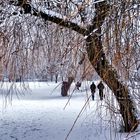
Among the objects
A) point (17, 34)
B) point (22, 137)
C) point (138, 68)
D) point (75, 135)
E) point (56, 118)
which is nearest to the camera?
point (138, 68)

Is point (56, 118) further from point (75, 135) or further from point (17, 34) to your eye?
point (17, 34)

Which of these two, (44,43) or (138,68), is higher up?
(44,43)

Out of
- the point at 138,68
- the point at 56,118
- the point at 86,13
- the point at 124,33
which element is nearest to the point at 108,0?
the point at 124,33

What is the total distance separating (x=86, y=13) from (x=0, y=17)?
3401mm

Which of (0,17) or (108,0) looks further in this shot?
(0,17)

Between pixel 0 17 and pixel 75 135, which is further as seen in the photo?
pixel 75 135

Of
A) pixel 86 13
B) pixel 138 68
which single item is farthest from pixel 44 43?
pixel 138 68

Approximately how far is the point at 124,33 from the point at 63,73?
417 centimetres

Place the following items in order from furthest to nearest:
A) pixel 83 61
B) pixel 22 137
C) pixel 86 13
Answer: pixel 22 137 → pixel 83 61 → pixel 86 13

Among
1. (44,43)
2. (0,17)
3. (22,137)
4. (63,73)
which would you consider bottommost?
(22,137)

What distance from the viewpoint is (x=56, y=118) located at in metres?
15.8

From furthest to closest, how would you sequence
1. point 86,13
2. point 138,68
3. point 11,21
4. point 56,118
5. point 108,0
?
point 56,118
point 11,21
point 86,13
point 138,68
point 108,0

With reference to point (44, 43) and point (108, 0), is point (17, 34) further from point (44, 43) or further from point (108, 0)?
point (108, 0)

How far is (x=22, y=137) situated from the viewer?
38.8ft
